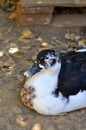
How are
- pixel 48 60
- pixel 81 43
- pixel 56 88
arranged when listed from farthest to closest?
pixel 81 43 → pixel 56 88 → pixel 48 60

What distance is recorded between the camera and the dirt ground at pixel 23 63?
12.5 feet

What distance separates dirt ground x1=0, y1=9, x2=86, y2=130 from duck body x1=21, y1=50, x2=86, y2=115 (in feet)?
0.35

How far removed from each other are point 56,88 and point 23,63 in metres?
0.83

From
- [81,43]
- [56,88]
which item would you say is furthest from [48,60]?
[81,43]

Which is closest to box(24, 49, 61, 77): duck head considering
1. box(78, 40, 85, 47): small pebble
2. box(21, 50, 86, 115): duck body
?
box(21, 50, 86, 115): duck body

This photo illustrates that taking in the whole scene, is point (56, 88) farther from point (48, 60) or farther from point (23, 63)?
point (23, 63)

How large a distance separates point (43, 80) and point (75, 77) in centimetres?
30

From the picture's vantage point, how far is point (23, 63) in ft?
14.8

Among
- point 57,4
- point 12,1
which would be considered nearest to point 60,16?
point 57,4

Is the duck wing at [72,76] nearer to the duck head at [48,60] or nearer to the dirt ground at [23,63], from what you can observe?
the duck head at [48,60]

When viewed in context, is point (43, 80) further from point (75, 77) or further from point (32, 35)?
point (32, 35)

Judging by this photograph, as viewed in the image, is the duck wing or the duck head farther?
the duck wing

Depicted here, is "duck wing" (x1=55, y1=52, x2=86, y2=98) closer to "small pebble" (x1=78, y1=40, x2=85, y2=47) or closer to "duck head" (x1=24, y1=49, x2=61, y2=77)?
"duck head" (x1=24, y1=49, x2=61, y2=77)

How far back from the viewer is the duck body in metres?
3.76
